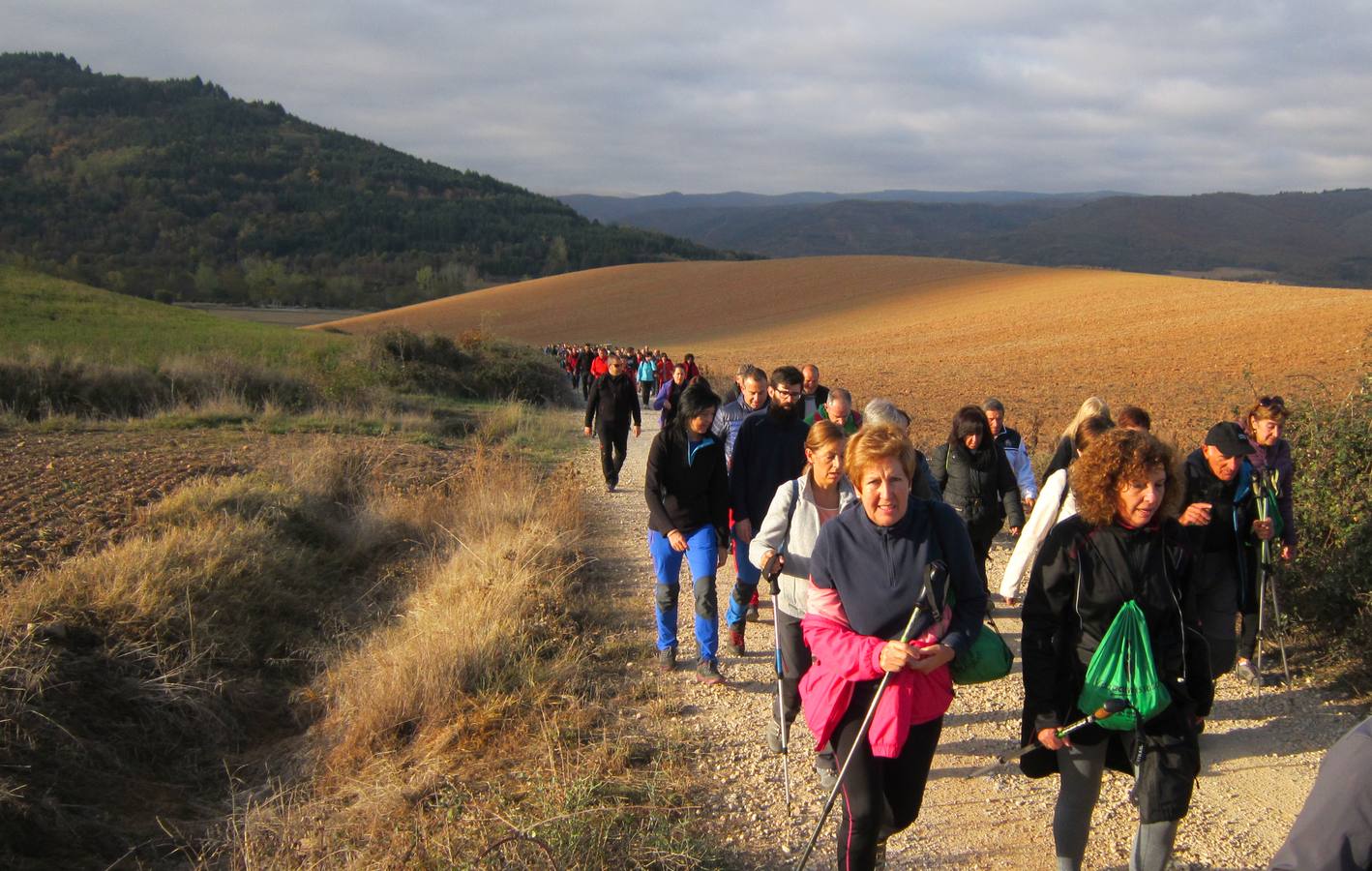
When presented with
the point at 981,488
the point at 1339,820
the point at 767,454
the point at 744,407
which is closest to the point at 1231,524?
the point at 981,488

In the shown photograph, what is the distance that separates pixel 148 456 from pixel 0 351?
45.6ft

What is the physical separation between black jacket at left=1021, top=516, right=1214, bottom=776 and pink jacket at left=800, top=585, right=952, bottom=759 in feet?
1.11

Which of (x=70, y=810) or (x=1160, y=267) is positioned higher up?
(x=1160, y=267)

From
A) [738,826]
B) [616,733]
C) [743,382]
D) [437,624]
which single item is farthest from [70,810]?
[743,382]

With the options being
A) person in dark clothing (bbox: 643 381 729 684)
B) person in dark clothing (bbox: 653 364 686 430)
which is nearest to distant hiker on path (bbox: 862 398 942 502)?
person in dark clothing (bbox: 643 381 729 684)

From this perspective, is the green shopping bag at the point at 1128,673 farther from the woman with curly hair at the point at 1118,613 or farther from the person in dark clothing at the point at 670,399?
the person in dark clothing at the point at 670,399

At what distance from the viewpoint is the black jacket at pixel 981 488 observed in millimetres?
6414

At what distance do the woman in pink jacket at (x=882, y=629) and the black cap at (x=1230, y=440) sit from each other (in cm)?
261

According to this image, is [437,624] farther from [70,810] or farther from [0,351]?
[0,351]

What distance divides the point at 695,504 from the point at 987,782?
2221 mm

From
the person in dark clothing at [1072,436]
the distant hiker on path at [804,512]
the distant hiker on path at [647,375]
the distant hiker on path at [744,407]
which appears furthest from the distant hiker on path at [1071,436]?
the distant hiker on path at [647,375]

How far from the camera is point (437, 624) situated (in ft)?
19.8

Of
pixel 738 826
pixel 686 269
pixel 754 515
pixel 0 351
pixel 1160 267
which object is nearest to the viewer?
pixel 738 826

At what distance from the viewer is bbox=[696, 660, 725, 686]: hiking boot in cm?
580
